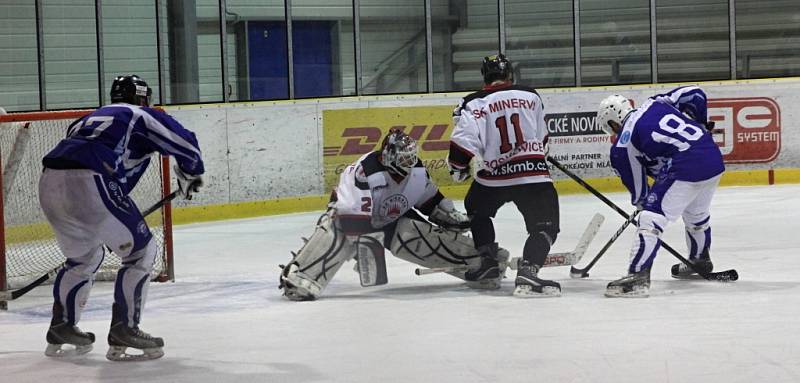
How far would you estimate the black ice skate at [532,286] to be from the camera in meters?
5.99

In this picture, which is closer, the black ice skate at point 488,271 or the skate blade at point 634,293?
the skate blade at point 634,293

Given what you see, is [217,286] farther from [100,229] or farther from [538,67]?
[538,67]

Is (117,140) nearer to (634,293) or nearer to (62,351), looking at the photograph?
(62,351)

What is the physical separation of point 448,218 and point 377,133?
505 centimetres

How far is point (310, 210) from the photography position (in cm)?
1095

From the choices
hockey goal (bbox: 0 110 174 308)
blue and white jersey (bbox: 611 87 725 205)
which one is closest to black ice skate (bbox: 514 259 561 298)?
blue and white jersey (bbox: 611 87 725 205)

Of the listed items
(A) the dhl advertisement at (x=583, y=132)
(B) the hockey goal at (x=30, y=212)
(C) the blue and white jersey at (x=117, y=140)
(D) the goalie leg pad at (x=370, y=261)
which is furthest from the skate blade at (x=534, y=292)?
(A) the dhl advertisement at (x=583, y=132)

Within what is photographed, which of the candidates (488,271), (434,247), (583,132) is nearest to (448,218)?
(434,247)

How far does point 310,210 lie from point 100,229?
20.7 ft

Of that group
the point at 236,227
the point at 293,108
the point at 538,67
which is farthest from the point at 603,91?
the point at 236,227

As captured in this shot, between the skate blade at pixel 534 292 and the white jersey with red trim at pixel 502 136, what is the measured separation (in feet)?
1.75

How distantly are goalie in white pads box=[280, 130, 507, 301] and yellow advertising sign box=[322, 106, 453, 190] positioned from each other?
4.73 m

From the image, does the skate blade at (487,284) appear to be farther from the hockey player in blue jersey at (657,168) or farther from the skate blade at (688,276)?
the skate blade at (688,276)

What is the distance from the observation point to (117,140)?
4664mm
